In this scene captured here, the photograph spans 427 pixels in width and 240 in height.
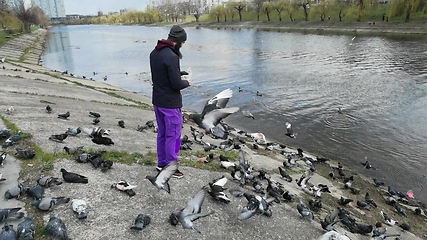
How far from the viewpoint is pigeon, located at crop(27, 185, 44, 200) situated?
5973 mm

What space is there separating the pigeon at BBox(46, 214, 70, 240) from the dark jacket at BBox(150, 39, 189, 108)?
2.77 meters

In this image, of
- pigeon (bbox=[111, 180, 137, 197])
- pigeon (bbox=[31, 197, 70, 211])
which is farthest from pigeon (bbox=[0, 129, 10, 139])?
pigeon (bbox=[111, 180, 137, 197])

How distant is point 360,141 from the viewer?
15.1 meters

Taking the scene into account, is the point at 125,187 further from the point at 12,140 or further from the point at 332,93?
the point at 332,93

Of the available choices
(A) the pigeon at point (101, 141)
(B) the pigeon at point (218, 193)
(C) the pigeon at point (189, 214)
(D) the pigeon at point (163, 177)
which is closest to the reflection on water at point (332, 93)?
(B) the pigeon at point (218, 193)

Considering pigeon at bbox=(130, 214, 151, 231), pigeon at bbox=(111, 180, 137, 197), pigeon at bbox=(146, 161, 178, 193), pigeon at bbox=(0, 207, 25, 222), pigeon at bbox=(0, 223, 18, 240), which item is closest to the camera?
pigeon at bbox=(0, 223, 18, 240)

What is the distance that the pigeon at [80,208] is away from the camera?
5.70 meters

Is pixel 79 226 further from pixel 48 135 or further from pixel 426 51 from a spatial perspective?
pixel 426 51

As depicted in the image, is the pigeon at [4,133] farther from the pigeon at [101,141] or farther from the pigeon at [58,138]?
the pigeon at [101,141]

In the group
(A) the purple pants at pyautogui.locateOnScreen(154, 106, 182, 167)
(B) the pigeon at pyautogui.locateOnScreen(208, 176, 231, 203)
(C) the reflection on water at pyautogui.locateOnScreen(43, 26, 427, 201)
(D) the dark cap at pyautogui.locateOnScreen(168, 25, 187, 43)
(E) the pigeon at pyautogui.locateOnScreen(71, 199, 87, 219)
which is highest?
(D) the dark cap at pyautogui.locateOnScreen(168, 25, 187, 43)

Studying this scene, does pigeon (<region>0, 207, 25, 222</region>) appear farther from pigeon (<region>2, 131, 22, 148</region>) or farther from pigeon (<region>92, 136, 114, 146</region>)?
pigeon (<region>92, 136, 114, 146</region>)

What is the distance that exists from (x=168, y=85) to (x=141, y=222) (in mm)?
2641

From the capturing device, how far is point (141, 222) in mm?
5664

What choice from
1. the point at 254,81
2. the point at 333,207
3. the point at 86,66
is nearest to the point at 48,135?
the point at 333,207
